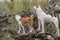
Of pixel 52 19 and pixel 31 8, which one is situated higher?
pixel 31 8

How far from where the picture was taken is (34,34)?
3318 mm

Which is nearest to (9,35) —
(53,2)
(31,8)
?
(31,8)

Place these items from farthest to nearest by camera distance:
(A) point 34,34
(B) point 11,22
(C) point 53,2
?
(C) point 53,2, (B) point 11,22, (A) point 34,34

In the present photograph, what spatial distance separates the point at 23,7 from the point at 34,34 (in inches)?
26.3

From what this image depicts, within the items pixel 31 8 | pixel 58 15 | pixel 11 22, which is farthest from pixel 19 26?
pixel 58 15

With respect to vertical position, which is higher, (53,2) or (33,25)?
(53,2)

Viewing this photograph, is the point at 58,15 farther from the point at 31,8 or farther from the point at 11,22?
the point at 11,22

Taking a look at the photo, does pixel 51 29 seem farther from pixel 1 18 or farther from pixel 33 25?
pixel 1 18

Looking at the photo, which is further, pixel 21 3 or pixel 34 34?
pixel 21 3

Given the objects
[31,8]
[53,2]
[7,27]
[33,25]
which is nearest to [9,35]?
[7,27]

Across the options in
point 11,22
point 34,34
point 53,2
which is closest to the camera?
point 34,34

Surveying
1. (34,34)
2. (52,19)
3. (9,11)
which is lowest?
(34,34)

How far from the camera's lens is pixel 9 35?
337 cm

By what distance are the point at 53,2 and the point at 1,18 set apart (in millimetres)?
922
